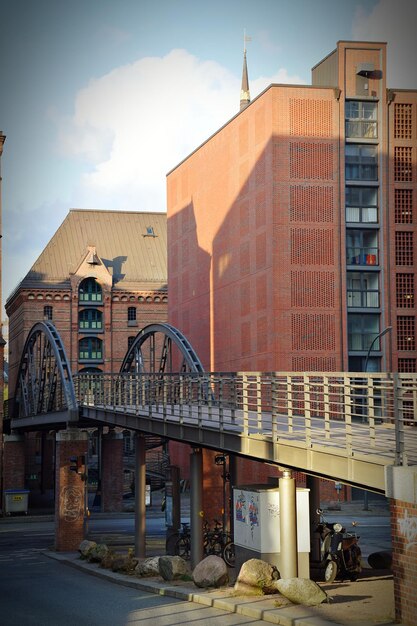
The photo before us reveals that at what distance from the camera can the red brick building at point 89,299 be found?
90500 millimetres

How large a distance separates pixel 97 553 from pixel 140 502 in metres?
4.09

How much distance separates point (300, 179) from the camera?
61.6m

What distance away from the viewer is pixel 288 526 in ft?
72.2

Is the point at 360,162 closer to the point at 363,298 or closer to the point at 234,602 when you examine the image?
the point at 363,298

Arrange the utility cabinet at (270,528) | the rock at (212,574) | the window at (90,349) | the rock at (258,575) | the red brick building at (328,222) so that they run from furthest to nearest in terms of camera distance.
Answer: the window at (90,349) < the red brick building at (328,222) < the rock at (212,574) < the utility cabinet at (270,528) < the rock at (258,575)

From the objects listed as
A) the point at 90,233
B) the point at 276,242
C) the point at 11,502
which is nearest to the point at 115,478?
the point at 11,502

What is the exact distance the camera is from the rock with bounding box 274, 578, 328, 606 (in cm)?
2003

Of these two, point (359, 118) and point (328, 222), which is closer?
point (328, 222)

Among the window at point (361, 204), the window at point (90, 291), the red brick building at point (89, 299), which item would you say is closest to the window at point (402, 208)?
the window at point (361, 204)

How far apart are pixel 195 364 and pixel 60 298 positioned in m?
48.9

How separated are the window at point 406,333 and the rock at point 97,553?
3372 cm

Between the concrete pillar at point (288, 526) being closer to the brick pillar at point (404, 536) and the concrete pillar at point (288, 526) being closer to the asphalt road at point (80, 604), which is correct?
the asphalt road at point (80, 604)

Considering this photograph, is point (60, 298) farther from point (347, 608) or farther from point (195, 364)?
point (347, 608)

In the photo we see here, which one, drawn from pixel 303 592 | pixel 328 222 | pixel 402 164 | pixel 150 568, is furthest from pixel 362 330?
pixel 303 592
